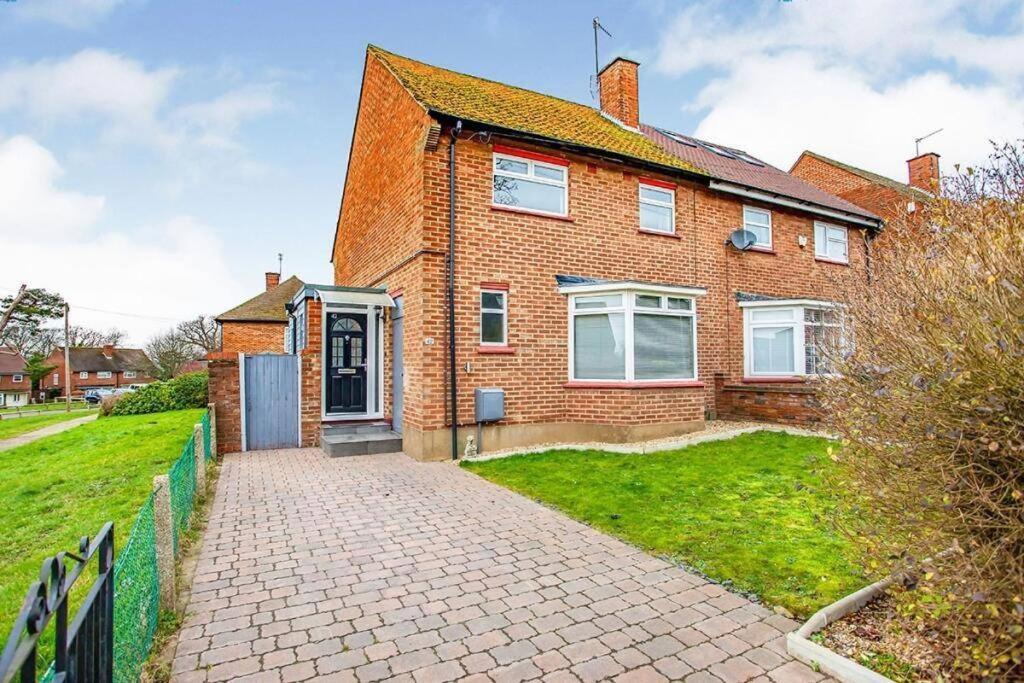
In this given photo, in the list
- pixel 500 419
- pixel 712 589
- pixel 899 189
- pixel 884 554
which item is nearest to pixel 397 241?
pixel 500 419

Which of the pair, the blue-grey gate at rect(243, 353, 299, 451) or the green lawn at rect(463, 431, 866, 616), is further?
the blue-grey gate at rect(243, 353, 299, 451)

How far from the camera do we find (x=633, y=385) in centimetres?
967

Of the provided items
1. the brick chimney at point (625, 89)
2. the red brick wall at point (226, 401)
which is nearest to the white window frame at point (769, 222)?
the brick chimney at point (625, 89)

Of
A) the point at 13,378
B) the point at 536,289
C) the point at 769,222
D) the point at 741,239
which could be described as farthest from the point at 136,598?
the point at 13,378

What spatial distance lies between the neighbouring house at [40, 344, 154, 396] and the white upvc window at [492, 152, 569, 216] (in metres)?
66.7

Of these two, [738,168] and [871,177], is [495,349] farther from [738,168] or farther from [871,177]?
[871,177]

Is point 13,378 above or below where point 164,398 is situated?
below

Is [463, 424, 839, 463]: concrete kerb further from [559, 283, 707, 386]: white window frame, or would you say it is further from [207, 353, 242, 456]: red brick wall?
[207, 353, 242, 456]: red brick wall

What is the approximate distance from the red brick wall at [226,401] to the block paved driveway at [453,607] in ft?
15.4

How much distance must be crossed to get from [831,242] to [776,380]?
5740 millimetres

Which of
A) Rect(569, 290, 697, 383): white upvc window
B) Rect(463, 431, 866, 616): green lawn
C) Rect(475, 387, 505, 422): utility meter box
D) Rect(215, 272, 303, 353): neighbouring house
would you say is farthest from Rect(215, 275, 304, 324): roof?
Rect(463, 431, 866, 616): green lawn

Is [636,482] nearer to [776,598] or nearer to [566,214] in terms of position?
[776,598]

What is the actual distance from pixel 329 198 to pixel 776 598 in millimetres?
18507

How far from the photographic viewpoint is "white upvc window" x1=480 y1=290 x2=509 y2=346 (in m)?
9.67
